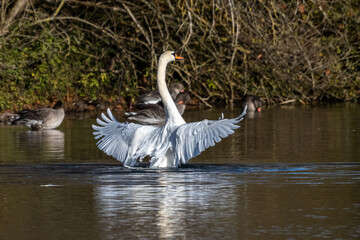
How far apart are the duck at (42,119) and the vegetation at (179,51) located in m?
2.57

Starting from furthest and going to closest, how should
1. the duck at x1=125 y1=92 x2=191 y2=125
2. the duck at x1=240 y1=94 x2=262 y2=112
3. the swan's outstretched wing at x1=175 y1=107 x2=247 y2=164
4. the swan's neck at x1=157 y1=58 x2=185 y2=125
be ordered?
the duck at x1=240 y1=94 x2=262 y2=112, the duck at x1=125 y1=92 x2=191 y2=125, the swan's neck at x1=157 y1=58 x2=185 y2=125, the swan's outstretched wing at x1=175 y1=107 x2=247 y2=164

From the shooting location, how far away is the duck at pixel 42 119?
15766 mm

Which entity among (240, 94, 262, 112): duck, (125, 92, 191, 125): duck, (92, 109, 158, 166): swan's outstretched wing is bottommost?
(92, 109, 158, 166): swan's outstretched wing

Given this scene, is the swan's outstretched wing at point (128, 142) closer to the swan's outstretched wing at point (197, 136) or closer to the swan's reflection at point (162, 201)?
the swan's outstretched wing at point (197, 136)

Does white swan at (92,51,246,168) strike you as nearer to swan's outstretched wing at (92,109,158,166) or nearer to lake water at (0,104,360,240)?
swan's outstretched wing at (92,109,158,166)

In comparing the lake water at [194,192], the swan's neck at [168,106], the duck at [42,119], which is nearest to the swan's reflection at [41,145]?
the lake water at [194,192]

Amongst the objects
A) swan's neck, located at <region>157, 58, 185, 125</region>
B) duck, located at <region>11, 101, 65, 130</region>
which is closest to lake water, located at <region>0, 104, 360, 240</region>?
swan's neck, located at <region>157, 58, 185, 125</region>

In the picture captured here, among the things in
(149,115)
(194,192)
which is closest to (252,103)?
(149,115)

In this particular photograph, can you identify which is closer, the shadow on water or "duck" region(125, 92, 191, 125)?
the shadow on water

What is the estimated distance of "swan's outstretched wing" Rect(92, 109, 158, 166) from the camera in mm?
9672

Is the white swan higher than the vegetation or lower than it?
lower

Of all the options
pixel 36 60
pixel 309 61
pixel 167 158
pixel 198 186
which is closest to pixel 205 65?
pixel 309 61

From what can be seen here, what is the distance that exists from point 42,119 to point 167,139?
671cm

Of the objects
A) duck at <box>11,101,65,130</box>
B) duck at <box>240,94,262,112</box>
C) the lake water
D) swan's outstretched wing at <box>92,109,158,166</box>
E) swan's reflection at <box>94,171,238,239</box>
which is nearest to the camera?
the lake water
